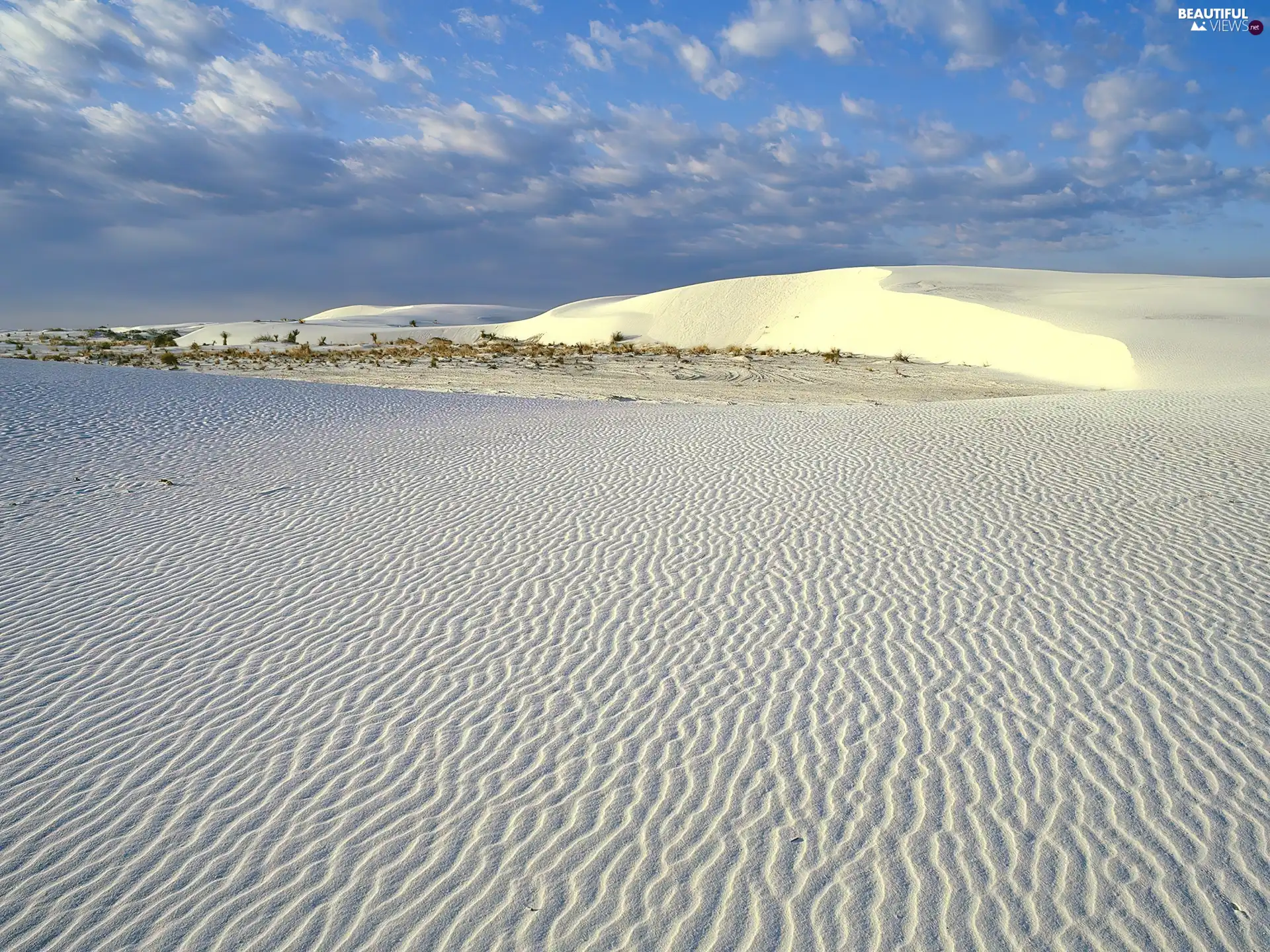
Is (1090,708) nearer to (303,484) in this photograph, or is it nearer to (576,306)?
(303,484)

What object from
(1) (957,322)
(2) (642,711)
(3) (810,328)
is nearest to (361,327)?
(3) (810,328)

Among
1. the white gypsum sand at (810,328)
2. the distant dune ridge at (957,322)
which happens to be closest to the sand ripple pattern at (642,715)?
the distant dune ridge at (957,322)

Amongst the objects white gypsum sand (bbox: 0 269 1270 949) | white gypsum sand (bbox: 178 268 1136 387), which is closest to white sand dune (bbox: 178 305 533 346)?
white gypsum sand (bbox: 178 268 1136 387)

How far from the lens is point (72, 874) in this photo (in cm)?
329

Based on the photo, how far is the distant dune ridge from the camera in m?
24.0

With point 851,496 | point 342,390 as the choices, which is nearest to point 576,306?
point 342,390

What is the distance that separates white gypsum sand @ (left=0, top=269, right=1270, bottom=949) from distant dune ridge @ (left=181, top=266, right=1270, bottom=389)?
16596 millimetres

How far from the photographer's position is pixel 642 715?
4512mm

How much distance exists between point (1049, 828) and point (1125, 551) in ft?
14.0

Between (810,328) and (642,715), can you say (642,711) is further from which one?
(810,328)

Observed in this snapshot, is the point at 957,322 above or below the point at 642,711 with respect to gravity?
above

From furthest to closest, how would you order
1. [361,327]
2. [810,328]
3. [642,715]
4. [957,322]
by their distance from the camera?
[361,327] < [810,328] < [957,322] < [642,715]

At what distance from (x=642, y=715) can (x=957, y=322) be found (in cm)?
3103

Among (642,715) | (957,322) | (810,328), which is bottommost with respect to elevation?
(642,715)
